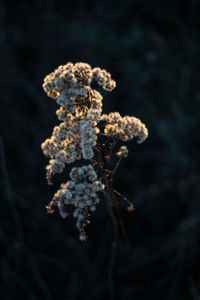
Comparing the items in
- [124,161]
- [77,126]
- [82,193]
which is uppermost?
[124,161]

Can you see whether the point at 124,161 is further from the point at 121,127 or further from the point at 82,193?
the point at 82,193

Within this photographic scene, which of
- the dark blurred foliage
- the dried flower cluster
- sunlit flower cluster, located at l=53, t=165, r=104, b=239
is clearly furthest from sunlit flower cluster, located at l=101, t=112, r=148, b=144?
the dark blurred foliage

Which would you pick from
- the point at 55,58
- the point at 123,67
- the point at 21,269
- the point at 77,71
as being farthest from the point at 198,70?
the point at 21,269

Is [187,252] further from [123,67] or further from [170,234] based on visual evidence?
[123,67]

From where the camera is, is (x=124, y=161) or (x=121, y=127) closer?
(x=121, y=127)

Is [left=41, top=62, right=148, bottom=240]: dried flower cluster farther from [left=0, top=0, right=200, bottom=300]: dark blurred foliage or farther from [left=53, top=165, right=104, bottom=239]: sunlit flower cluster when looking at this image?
[left=0, top=0, right=200, bottom=300]: dark blurred foliage

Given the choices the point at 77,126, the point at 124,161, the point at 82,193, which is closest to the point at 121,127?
the point at 77,126

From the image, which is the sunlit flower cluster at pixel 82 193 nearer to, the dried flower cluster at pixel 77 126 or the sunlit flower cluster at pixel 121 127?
the dried flower cluster at pixel 77 126

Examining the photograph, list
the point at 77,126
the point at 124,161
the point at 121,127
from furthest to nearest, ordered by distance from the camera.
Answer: the point at 124,161
the point at 121,127
the point at 77,126

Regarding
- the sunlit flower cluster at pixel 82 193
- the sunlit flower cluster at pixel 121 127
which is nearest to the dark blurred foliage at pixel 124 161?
the sunlit flower cluster at pixel 82 193

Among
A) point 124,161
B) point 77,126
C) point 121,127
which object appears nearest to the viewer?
point 77,126
